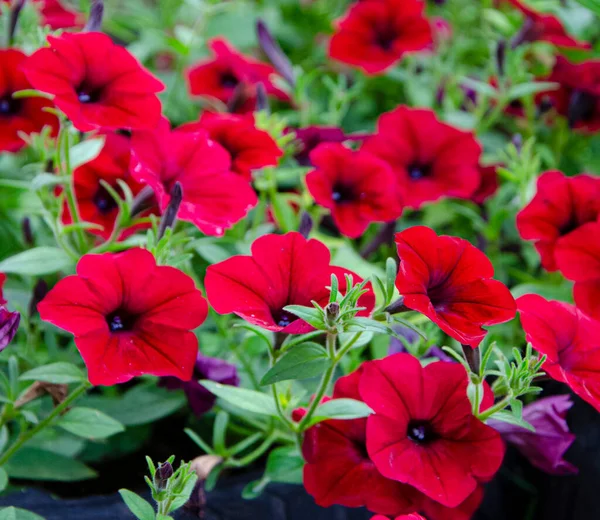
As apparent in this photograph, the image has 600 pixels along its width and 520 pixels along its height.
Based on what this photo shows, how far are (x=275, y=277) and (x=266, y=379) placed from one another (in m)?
0.08

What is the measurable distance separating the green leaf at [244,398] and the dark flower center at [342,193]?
0.26m

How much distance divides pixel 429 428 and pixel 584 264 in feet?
0.73

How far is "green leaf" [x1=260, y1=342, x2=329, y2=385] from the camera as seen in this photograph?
1.84ft

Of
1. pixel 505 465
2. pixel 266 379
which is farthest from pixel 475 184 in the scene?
pixel 266 379

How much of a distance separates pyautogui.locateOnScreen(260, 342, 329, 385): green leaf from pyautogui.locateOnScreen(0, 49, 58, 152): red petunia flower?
0.43 meters

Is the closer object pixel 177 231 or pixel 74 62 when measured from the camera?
pixel 74 62

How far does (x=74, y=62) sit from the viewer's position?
0.67 metres

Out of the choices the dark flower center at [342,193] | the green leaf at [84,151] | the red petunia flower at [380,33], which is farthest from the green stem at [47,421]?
the red petunia flower at [380,33]

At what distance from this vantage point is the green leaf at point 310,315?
0.52m

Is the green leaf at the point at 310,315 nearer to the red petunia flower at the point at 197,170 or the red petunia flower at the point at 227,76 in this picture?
the red petunia flower at the point at 197,170

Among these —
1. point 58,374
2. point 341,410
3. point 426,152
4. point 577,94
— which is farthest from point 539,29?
point 58,374

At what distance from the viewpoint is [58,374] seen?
63 centimetres

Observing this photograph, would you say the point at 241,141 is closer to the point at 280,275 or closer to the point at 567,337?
the point at 280,275

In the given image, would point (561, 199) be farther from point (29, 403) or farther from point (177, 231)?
point (29, 403)
